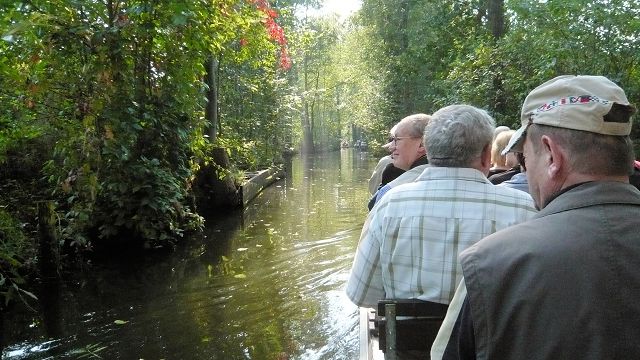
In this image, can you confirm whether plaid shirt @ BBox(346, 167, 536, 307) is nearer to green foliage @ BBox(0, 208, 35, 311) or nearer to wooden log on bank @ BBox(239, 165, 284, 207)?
green foliage @ BBox(0, 208, 35, 311)

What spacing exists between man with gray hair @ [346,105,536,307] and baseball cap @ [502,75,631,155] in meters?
0.98

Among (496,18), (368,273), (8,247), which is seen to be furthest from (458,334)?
(496,18)

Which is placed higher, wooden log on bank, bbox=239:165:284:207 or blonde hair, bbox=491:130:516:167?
blonde hair, bbox=491:130:516:167

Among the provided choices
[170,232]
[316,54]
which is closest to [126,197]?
[170,232]

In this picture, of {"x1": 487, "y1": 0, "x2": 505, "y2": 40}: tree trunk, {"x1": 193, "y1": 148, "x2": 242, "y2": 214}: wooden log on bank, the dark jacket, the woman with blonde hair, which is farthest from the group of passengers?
{"x1": 487, "y1": 0, "x2": 505, "y2": 40}: tree trunk

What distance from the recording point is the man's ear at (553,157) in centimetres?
117

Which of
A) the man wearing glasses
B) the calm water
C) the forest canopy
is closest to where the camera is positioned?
the man wearing glasses

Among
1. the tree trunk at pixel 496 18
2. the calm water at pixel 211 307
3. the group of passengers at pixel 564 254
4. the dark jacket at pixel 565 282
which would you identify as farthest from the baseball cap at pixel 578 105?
the tree trunk at pixel 496 18

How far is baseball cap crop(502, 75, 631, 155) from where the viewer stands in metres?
1.14

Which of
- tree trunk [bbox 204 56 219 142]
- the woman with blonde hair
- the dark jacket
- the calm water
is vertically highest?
tree trunk [bbox 204 56 219 142]

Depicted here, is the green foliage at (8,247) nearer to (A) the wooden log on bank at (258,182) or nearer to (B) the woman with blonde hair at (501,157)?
(B) the woman with blonde hair at (501,157)

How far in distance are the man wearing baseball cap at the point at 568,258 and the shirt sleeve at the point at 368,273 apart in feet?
3.65

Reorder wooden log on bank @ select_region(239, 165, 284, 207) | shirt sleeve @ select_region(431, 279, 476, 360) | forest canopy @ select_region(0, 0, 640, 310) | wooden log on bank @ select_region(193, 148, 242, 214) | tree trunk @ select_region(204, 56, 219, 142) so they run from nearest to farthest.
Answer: shirt sleeve @ select_region(431, 279, 476, 360), forest canopy @ select_region(0, 0, 640, 310), wooden log on bank @ select_region(193, 148, 242, 214), tree trunk @ select_region(204, 56, 219, 142), wooden log on bank @ select_region(239, 165, 284, 207)

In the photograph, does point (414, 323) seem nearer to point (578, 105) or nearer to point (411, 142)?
point (578, 105)
